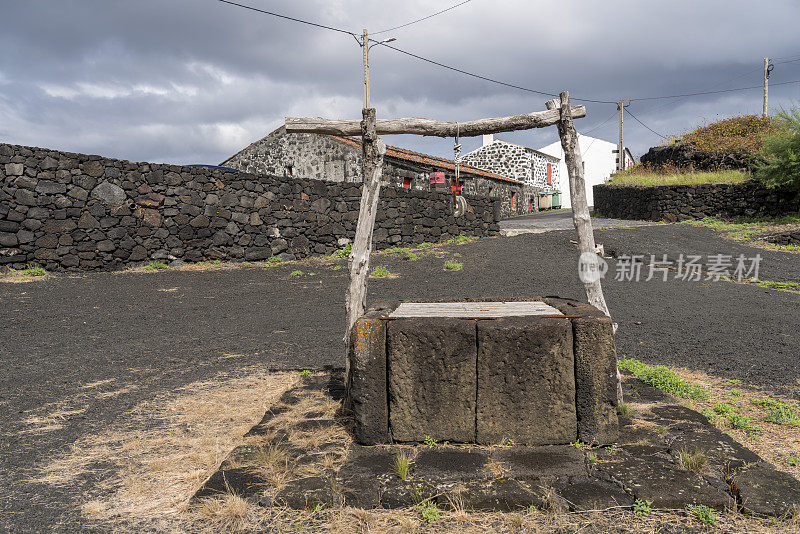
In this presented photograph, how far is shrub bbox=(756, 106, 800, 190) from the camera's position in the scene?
17.5 meters

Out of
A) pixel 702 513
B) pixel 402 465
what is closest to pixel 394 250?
pixel 402 465

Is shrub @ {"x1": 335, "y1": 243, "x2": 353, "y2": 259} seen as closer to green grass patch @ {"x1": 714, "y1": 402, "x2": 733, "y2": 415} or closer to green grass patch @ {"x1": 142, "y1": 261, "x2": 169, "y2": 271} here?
green grass patch @ {"x1": 142, "y1": 261, "x2": 169, "y2": 271}

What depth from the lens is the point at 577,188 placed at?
446 centimetres

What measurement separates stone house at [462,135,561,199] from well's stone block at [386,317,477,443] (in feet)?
112

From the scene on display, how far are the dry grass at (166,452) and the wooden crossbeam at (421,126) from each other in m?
2.56

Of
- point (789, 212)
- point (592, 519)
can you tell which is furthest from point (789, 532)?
point (789, 212)

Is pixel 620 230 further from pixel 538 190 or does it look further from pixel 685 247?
pixel 538 190

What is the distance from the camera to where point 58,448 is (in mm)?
3688

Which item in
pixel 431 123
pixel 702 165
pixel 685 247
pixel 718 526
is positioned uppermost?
pixel 702 165

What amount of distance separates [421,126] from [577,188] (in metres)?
1.55

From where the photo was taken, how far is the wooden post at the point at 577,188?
173 inches

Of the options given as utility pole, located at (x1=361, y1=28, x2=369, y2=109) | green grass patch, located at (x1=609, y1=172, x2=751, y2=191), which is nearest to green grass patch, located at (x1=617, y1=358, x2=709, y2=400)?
utility pole, located at (x1=361, y1=28, x2=369, y2=109)

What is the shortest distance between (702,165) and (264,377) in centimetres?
2485

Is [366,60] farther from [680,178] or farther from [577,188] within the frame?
[680,178]
